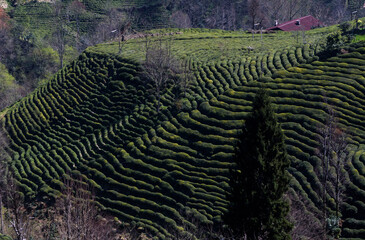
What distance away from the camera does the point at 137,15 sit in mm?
129250

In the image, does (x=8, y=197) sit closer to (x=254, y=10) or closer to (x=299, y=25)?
(x=254, y=10)

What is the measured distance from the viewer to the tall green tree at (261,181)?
31656mm

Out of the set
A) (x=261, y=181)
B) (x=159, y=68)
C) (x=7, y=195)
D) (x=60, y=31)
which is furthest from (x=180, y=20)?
(x=261, y=181)

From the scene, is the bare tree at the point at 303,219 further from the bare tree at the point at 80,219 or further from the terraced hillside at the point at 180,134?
the bare tree at the point at 80,219

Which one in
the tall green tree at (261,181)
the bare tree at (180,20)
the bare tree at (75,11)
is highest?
the bare tree at (75,11)

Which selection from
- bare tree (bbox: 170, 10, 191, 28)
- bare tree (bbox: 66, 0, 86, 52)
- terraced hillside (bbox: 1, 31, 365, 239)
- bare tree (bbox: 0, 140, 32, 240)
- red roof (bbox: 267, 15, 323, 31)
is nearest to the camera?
terraced hillside (bbox: 1, 31, 365, 239)

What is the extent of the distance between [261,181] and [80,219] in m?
15.4

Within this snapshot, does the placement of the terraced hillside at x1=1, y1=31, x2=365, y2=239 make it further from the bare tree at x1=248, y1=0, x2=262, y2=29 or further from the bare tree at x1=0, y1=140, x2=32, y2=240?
the bare tree at x1=248, y1=0, x2=262, y2=29

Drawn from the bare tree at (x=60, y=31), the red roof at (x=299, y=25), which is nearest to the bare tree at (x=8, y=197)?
the bare tree at (x=60, y=31)

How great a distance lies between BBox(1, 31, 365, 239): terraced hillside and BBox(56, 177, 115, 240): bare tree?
2414 millimetres

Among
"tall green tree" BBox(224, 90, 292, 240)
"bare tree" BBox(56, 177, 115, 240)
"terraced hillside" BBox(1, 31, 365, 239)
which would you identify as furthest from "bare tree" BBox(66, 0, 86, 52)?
"tall green tree" BBox(224, 90, 292, 240)

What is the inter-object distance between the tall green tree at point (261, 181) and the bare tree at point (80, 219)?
11.9 m

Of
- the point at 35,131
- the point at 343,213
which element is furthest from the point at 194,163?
the point at 35,131

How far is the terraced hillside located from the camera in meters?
47.4
